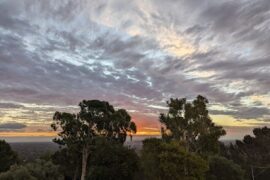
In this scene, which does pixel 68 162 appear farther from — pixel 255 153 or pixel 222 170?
pixel 255 153

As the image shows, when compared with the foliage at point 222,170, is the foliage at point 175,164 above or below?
above

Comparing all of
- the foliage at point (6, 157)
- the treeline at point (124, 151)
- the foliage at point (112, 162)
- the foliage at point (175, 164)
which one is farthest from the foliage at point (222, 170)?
the foliage at point (6, 157)

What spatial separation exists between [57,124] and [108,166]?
11.8 meters

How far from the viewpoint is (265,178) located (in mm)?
68750

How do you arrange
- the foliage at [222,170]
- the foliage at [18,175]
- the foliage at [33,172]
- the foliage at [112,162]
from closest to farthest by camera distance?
the foliage at [18,175], the foliage at [33,172], the foliage at [112,162], the foliage at [222,170]

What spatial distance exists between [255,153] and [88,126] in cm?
4044

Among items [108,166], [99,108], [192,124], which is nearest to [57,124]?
[99,108]

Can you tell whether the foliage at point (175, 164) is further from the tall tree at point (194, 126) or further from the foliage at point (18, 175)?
the foliage at point (18, 175)

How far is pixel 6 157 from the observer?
62438 mm

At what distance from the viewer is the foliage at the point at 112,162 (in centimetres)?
5153

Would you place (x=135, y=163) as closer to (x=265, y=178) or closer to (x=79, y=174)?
(x=79, y=174)

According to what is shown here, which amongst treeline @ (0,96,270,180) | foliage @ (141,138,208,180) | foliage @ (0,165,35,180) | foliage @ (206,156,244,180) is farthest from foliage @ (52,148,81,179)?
foliage @ (206,156,244,180)

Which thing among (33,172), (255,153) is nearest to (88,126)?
(33,172)

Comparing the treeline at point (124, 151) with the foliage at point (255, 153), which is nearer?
the treeline at point (124, 151)
